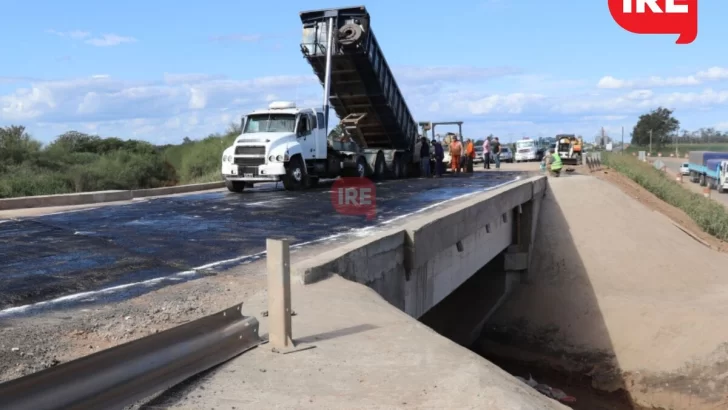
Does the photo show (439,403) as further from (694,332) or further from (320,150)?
(320,150)

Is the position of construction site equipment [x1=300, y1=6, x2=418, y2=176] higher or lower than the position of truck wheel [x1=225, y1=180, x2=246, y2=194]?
higher

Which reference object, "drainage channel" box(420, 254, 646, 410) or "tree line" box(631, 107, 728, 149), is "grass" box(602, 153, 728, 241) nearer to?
"drainage channel" box(420, 254, 646, 410)

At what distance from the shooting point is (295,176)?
19250 mm

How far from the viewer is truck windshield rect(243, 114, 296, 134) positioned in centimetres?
1961

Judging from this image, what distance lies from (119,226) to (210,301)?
5.84 metres

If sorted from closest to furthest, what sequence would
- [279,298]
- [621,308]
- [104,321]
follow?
1. [279,298]
2. [104,321]
3. [621,308]

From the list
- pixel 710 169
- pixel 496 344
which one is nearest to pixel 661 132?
pixel 710 169

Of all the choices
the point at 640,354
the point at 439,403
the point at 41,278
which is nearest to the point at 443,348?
the point at 439,403

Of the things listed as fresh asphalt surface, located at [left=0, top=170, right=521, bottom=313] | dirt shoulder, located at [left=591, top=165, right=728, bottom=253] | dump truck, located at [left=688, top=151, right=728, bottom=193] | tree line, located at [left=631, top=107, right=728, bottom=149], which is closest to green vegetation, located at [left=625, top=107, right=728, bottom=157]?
tree line, located at [left=631, top=107, right=728, bottom=149]

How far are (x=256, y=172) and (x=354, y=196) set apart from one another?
9.31 ft

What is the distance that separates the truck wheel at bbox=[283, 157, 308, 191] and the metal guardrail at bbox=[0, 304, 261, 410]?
14.3 m

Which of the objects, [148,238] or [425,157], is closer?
[148,238]

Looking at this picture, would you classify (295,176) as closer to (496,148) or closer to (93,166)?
(93,166)

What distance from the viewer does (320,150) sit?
68.1 feet
